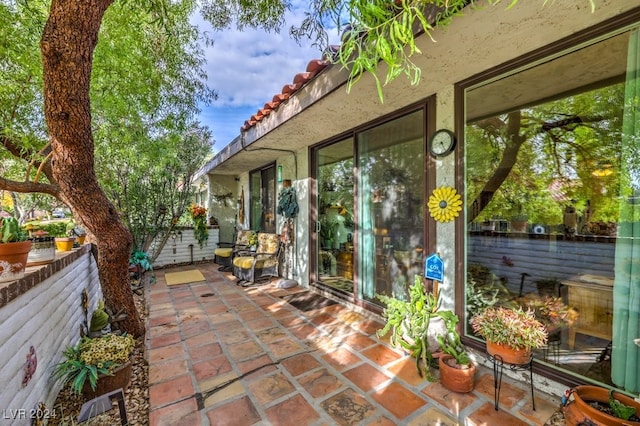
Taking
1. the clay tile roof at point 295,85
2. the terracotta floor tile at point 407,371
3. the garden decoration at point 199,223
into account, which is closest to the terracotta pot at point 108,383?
the terracotta floor tile at point 407,371

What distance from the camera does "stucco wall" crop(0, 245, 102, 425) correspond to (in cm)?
120

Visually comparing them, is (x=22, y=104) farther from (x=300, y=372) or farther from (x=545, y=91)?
(x=545, y=91)

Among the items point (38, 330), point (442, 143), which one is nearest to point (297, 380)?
point (38, 330)

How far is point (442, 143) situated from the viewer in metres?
Result: 2.51

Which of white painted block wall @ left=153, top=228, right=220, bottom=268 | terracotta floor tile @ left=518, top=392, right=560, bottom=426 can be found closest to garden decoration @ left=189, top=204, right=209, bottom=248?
white painted block wall @ left=153, top=228, right=220, bottom=268

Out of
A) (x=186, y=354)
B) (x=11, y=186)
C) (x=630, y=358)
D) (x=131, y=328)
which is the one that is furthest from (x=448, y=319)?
(x=11, y=186)

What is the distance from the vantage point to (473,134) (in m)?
2.50

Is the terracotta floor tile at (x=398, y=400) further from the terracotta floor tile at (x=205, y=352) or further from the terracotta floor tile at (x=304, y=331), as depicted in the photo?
the terracotta floor tile at (x=205, y=352)

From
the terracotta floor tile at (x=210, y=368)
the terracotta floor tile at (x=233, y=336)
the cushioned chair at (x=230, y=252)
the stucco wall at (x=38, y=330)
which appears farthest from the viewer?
the cushioned chair at (x=230, y=252)

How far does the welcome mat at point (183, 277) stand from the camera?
5039mm

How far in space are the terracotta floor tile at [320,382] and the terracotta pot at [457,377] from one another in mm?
795

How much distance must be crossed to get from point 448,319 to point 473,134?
1720 mm

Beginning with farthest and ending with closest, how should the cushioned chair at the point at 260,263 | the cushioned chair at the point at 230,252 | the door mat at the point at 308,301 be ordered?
the cushioned chair at the point at 230,252, the cushioned chair at the point at 260,263, the door mat at the point at 308,301

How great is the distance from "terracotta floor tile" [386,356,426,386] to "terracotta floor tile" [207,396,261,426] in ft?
3.75
